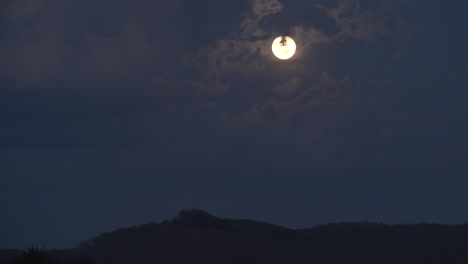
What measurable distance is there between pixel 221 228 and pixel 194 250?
6.95 meters

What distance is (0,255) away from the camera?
5331cm

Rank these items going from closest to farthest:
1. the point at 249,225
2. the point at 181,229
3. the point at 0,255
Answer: the point at 0,255 < the point at 181,229 < the point at 249,225

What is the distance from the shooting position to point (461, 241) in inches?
2584

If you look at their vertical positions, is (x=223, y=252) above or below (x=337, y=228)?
below

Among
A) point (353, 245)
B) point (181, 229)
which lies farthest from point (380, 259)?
point (181, 229)

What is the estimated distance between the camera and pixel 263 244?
63.6 metres

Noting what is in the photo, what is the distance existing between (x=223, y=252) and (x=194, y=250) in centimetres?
220

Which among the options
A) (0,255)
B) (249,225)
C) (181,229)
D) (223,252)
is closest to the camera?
(0,255)

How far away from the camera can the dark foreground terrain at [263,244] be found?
193 ft

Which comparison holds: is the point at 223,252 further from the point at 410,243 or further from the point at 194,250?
the point at 410,243

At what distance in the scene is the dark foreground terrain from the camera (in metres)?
58.9

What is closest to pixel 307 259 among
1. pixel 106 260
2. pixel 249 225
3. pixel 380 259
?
pixel 380 259

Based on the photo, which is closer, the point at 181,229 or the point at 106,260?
the point at 106,260

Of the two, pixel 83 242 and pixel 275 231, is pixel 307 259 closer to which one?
pixel 275 231
